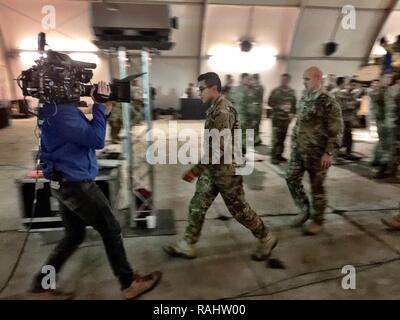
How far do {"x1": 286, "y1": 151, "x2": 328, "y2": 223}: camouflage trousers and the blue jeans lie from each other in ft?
6.67

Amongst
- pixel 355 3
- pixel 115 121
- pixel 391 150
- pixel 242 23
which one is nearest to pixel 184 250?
pixel 391 150

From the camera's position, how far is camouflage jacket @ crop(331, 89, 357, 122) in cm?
704

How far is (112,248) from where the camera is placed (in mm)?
2590

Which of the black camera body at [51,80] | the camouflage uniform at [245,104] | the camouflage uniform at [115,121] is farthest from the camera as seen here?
the camouflage uniform at [115,121]

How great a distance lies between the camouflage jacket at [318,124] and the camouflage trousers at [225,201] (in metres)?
0.98

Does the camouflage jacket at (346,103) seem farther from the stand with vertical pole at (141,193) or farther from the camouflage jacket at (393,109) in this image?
the stand with vertical pole at (141,193)

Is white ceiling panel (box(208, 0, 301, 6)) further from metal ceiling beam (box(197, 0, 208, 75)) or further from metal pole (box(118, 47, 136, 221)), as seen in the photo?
metal pole (box(118, 47, 136, 221))

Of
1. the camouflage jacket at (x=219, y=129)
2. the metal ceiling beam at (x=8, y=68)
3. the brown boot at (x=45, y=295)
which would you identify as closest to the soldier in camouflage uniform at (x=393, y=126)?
the camouflage jacket at (x=219, y=129)

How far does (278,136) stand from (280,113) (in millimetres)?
445

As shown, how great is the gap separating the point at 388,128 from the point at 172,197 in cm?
353

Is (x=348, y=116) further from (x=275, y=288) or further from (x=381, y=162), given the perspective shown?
(x=275, y=288)

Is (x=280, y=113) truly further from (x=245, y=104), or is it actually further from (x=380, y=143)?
(x=380, y=143)

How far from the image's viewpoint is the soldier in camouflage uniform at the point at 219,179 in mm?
3018

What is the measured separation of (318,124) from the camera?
145 inches
